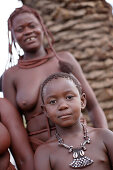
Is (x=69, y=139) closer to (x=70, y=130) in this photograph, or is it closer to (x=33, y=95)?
(x=70, y=130)

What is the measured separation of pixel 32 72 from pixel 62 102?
1.42 ft

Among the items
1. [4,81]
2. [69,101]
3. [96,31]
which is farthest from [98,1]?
[69,101]

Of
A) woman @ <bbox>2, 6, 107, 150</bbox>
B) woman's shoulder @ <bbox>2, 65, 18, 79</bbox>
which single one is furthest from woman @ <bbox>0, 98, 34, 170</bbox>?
woman's shoulder @ <bbox>2, 65, 18, 79</bbox>

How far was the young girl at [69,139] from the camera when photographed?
1.60 meters

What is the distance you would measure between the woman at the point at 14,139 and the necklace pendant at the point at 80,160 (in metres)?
0.29

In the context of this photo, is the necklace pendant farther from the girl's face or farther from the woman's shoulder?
the woman's shoulder

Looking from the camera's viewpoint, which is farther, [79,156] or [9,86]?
[9,86]

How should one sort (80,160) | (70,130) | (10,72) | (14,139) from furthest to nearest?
(10,72) < (14,139) < (70,130) < (80,160)

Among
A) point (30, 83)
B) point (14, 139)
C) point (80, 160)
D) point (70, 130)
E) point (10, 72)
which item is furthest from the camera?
point (10, 72)

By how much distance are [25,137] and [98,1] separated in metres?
1.51

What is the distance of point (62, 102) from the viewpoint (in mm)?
1640

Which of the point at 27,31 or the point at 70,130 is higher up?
the point at 27,31

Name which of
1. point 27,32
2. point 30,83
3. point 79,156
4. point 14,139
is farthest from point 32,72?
point 79,156

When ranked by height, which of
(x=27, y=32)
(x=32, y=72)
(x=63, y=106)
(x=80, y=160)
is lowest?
(x=80, y=160)
